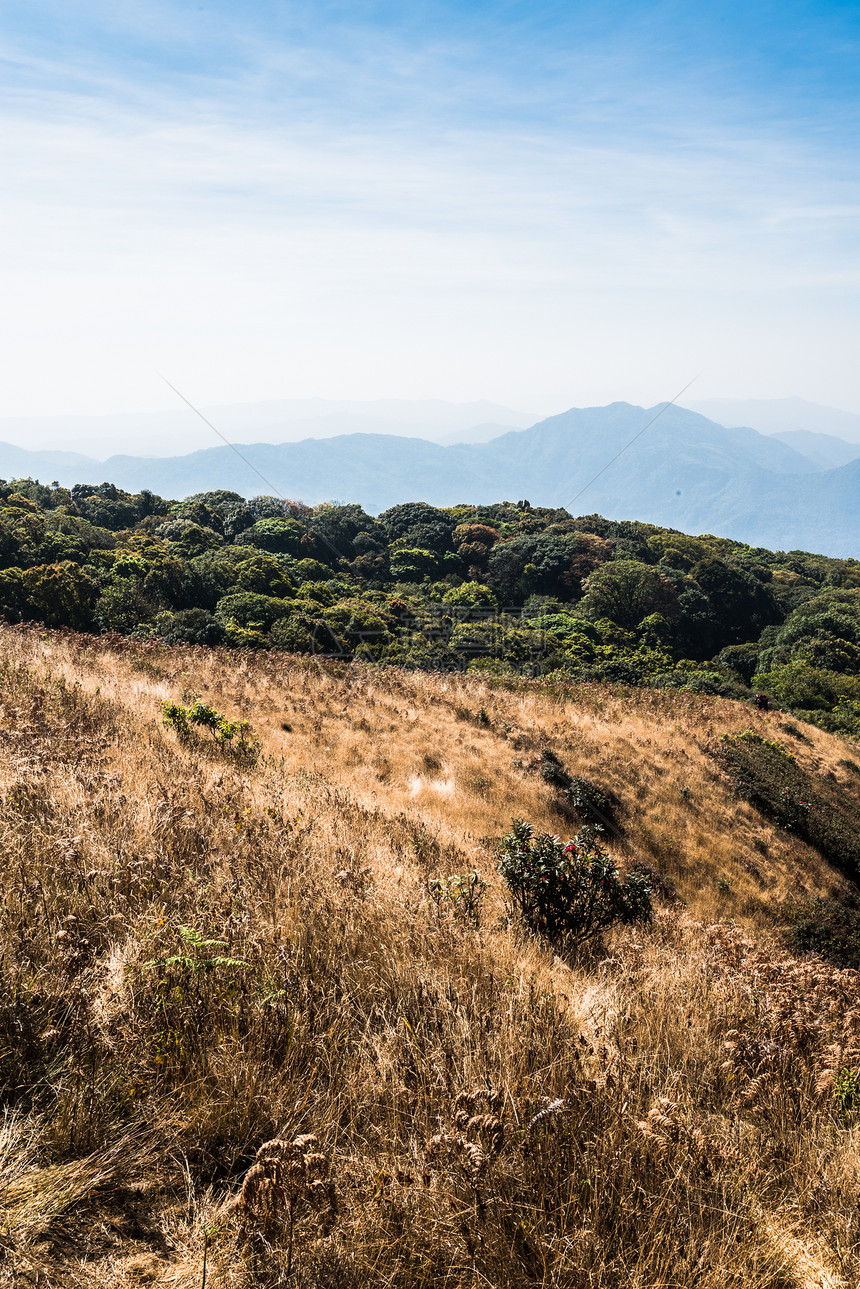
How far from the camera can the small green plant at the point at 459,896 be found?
4145mm

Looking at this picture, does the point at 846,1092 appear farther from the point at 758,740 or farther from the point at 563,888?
the point at 758,740

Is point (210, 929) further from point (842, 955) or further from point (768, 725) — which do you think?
point (768, 725)

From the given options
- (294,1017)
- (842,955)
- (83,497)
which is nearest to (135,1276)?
(294,1017)

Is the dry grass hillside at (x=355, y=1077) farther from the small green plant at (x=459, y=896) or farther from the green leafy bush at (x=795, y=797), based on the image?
the green leafy bush at (x=795, y=797)

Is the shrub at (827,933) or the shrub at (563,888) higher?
the shrub at (563,888)

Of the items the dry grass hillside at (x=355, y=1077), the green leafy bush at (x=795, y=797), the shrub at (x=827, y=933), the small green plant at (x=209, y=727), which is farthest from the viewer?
the green leafy bush at (x=795, y=797)

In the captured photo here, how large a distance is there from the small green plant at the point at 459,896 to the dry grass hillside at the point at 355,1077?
0.26 ft

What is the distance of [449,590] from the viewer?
49125 millimetres

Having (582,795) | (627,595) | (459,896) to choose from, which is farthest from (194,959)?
(627,595)

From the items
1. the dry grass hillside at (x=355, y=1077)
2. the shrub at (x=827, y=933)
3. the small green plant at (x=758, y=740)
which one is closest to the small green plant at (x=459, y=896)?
the dry grass hillside at (x=355, y=1077)

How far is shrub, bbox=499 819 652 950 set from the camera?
5648 mm

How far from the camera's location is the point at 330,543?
5612 cm

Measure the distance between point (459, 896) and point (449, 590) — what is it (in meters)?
45.1

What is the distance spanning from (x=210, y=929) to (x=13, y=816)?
65.9 inches
